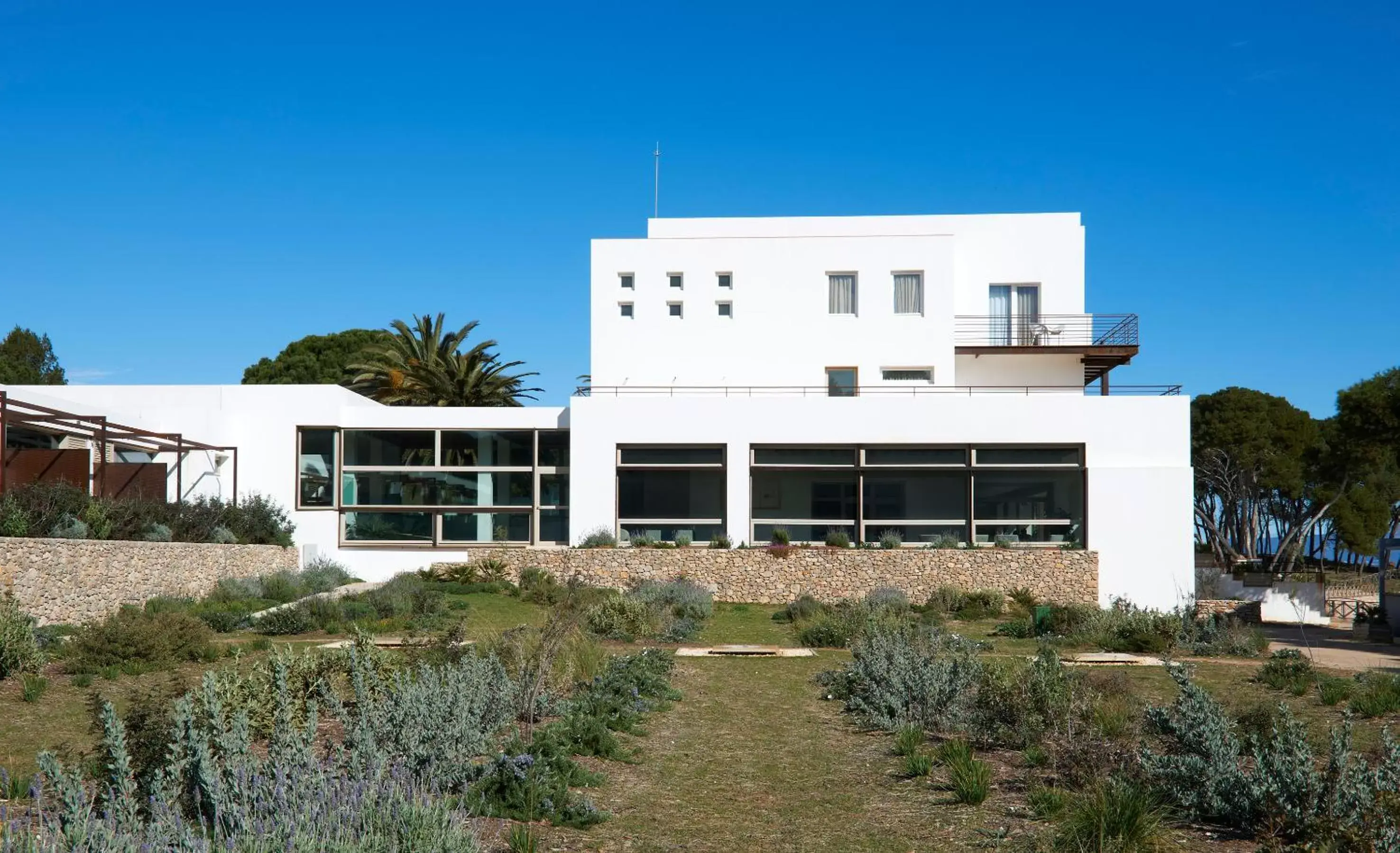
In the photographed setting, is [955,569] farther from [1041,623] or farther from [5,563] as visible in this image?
[5,563]

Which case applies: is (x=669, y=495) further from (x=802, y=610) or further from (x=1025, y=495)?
(x=1025, y=495)

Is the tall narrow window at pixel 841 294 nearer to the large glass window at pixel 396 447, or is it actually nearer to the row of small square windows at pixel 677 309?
the row of small square windows at pixel 677 309

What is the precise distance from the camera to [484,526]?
27.5 meters

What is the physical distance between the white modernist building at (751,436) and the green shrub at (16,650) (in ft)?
42.1

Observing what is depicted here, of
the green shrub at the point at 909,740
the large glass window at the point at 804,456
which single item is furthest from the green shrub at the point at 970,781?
the large glass window at the point at 804,456

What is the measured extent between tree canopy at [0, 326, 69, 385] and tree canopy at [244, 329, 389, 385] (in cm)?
839

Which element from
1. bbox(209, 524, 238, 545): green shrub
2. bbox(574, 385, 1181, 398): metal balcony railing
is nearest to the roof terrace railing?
bbox(574, 385, 1181, 398): metal balcony railing

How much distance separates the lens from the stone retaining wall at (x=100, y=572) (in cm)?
1520

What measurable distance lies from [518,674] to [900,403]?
17.8 m

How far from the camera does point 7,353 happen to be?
5109 centimetres

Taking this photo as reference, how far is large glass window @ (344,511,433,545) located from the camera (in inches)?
1072

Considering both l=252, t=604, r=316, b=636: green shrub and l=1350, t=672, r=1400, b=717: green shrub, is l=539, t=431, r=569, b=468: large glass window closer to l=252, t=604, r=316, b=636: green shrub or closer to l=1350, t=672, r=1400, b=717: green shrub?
l=252, t=604, r=316, b=636: green shrub

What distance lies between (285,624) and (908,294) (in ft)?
61.9

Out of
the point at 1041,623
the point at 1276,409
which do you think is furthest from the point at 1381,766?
the point at 1276,409
